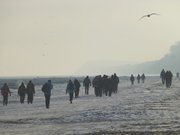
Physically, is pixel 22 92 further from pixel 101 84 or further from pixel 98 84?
pixel 101 84

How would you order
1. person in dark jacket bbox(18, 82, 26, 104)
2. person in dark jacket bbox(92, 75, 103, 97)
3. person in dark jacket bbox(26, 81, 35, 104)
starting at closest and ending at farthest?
person in dark jacket bbox(26, 81, 35, 104)
person in dark jacket bbox(18, 82, 26, 104)
person in dark jacket bbox(92, 75, 103, 97)

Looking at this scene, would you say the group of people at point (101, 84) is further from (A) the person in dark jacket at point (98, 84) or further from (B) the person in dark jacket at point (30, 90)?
(B) the person in dark jacket at point (30, 90)

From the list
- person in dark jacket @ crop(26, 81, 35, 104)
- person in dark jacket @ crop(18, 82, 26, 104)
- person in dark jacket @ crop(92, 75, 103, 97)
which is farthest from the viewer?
person in dark jacket @ crop(92, 75, 103, 97)

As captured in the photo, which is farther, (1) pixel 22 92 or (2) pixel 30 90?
(1) pixel 22 92

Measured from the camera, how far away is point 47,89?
3266cm

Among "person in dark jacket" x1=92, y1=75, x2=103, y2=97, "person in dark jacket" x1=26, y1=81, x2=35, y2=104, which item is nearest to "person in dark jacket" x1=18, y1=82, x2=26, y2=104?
"person in dark jacket" x1=26, y1=81, x2=35, y2=104

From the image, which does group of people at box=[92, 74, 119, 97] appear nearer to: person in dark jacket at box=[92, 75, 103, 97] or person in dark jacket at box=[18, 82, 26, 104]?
person in dark jacket at box=[92, 75, 103, 97]

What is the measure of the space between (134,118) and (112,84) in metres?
23.2

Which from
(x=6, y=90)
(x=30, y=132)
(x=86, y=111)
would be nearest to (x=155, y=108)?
(x=86, y=111)

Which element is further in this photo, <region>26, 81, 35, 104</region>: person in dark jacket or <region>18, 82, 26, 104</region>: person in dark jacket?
<region>18, 82, 26, 104</region>: person in dark jacket

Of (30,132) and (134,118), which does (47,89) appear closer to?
(134,118)

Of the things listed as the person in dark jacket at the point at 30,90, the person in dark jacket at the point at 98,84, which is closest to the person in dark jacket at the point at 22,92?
the person in dark jacket at the point at 30,90

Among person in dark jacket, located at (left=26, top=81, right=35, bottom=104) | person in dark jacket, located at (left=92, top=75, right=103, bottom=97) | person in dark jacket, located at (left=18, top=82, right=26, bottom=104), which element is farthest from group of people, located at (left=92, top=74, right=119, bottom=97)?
person in dark jacket, located at (left=26, top=81, right=35, bottom=104)

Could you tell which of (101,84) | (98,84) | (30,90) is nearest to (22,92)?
(30,90)
